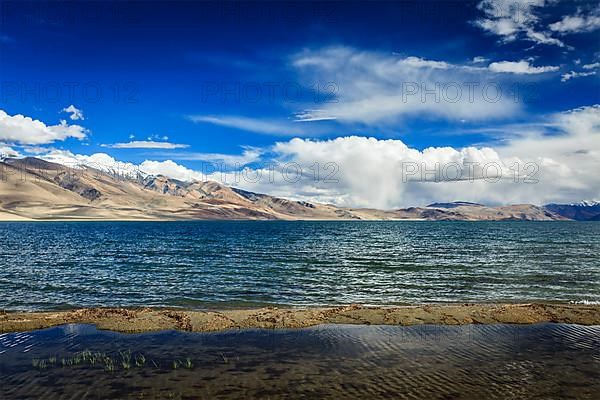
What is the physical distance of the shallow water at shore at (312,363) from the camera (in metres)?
15.4

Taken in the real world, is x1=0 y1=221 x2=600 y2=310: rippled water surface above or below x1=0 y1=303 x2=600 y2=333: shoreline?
below

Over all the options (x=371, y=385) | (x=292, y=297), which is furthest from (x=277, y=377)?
(x=292, y=297)

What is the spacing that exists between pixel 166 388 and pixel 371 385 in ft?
26.9

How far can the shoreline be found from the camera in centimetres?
2441

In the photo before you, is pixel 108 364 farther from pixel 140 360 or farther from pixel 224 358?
pixel 224 358

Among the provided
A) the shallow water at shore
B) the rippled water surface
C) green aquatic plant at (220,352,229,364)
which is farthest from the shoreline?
the rippled water surface

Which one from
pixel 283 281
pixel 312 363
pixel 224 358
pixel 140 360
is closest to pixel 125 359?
pixel 140 360

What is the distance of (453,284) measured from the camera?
40875mm

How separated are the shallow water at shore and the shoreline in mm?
1100

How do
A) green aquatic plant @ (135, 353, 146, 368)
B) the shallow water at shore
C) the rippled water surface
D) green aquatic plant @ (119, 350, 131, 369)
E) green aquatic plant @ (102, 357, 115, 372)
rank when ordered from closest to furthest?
the shallow water at shore < green aquatic plant @ (102, 357, 115, 372) < green aquatic plant @ (119, 350, 131, 369) < green aquatic plant @ (135, 353, 146, 368) < the rippled water surface

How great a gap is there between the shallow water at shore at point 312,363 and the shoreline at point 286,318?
1100mm

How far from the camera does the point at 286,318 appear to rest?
25.8 m

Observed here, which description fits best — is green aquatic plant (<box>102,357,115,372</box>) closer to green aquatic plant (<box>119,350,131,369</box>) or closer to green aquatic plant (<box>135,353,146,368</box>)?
green aquatic plant (<box>119,350,131,369</box>)

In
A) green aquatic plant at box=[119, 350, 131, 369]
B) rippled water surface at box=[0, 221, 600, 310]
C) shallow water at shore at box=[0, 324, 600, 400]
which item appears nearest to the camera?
shallow water at shore at box=[0, 324, 600, 400]
